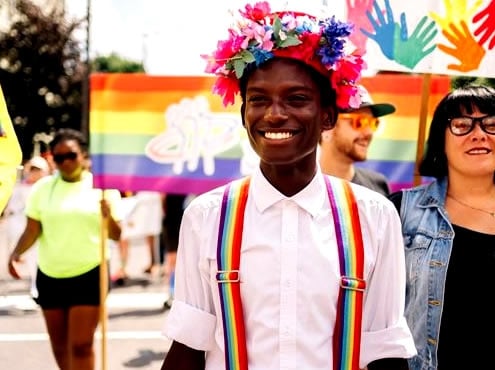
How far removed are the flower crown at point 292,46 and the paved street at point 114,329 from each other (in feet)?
8.06

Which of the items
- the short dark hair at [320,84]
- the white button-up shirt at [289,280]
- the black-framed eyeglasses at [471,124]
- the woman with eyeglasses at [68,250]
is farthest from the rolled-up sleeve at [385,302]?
the woman with eyeglasses at [68,250]

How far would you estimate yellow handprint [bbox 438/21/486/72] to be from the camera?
3.22 meters

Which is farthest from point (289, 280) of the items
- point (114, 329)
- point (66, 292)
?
point (114, 329)

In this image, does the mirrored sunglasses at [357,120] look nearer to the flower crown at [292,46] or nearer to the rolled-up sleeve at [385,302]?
the flower crown at [292,46]

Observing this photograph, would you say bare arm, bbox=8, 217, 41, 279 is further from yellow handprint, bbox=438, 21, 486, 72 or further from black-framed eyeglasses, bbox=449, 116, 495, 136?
black-framed eyeglasses, bbox=449, 116, 495, 136

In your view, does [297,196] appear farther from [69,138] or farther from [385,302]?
[69,138]

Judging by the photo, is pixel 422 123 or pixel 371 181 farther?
pixel 371 181

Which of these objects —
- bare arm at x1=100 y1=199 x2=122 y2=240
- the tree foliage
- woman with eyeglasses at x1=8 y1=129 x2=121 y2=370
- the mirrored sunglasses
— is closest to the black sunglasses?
woman with eyeglasses at x1=8 y1=129 x2=121 y2=370

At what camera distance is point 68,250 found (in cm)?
411

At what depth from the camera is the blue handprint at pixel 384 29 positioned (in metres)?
3.27

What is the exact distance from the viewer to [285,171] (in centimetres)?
192

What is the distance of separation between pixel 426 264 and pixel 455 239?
5.1 inches

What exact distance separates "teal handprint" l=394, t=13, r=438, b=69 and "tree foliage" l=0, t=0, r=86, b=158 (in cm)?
1539

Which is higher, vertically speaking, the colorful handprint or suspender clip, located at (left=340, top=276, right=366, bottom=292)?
the colorful handprint
